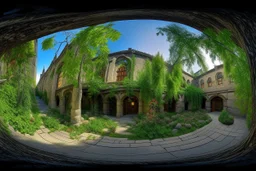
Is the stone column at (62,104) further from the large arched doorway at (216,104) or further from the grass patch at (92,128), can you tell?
the large arched doorway at (216,104)

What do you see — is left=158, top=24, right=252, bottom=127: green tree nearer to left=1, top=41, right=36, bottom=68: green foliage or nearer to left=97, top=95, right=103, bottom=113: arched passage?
left=97, top=95, right=103, bottom=113: arched passage

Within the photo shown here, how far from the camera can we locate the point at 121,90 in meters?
1.80

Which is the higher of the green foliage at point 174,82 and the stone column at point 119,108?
the green foliage at point 174,82

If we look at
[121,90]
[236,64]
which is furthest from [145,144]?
[236,64]

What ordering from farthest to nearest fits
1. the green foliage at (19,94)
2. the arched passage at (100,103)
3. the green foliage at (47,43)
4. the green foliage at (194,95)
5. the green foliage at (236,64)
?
1. the arched passage at (100,103)
2. the green foliage at (194,95)
3. the green foliage at (47,43)
4. the green foliage at (19,94)
5. the green foliage at (236,64)

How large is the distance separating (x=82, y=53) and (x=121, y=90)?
798mm

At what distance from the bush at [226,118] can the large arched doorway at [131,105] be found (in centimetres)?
104

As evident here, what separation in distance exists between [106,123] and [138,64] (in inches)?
38.8

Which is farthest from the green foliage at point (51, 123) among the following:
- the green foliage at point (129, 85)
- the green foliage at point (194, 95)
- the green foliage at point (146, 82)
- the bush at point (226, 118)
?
the bush at point (226, 118)

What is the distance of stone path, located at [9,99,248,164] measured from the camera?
1199 millimetres

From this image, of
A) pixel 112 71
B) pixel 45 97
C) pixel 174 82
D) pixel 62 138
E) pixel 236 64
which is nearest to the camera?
pixel 236 64

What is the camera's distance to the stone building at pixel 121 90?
148cm

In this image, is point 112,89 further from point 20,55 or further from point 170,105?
point 20,55

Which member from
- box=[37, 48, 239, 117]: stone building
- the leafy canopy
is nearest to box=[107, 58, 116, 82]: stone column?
box=[37, 48, 239, 117]: stone building
